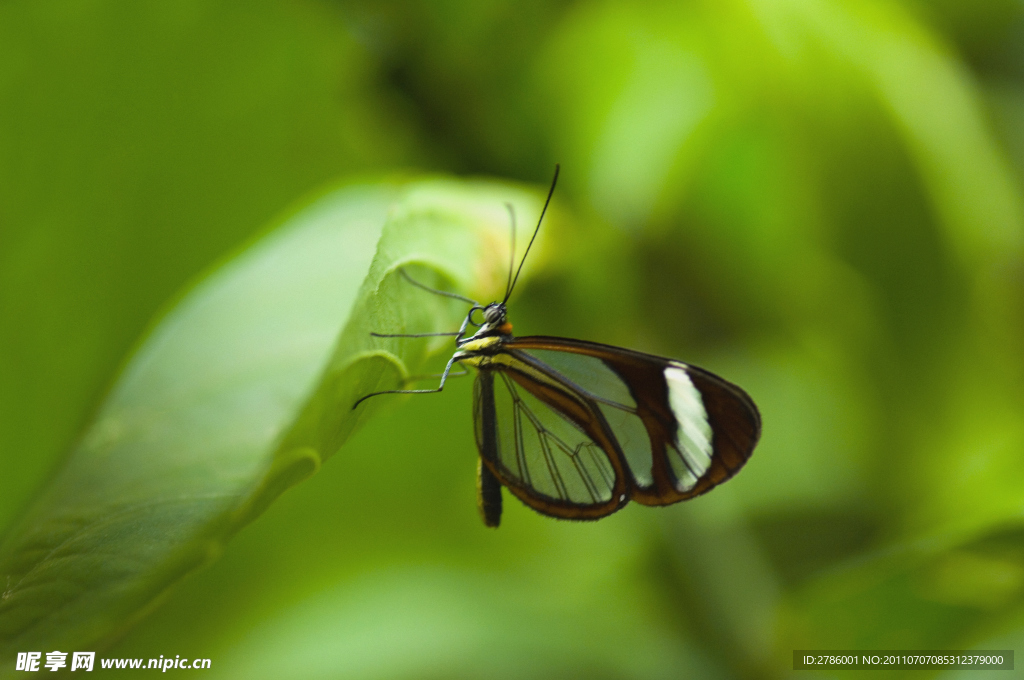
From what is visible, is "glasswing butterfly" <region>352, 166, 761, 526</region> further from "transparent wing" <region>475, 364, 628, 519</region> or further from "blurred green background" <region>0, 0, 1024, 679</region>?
"blurred green background" <region>0, 0, 1024, 679</region>

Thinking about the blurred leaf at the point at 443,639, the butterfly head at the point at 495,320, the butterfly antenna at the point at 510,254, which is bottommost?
the blurred leaf at the point at 443,639

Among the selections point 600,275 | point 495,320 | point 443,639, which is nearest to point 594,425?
point 495,320

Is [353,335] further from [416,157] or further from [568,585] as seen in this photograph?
[568,585]

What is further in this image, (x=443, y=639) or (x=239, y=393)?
(x=443, y=639)

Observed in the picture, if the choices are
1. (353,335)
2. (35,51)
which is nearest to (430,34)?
(35,51)

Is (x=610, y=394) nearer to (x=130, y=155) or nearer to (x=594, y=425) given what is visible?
(x=594, y=425)

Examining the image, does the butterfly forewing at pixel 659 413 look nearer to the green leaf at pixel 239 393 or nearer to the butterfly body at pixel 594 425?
the butterfly body at pixel 594 425

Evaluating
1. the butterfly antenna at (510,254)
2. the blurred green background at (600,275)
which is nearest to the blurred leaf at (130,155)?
the blurred green background at (600,275)
